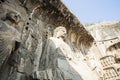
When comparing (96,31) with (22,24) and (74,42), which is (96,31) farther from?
(22,24)

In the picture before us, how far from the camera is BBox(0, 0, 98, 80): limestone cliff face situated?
231cm

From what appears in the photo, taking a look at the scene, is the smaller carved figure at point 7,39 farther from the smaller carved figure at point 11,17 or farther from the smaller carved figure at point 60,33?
the smaller carved figure at point 60,33

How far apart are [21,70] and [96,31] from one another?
16.3 feet

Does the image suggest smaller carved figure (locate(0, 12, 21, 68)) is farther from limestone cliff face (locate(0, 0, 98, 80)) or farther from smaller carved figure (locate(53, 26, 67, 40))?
smaller carved figure (locate(53, 26, 67, 40))

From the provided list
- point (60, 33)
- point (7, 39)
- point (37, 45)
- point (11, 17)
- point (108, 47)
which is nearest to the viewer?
point (7, 39)

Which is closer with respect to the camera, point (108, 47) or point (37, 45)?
point (37, 45)

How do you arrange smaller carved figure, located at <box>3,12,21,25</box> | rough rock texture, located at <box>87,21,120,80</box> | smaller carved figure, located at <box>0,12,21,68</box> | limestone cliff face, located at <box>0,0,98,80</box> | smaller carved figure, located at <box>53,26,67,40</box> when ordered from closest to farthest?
smaller carved figure, located at <box>0,12,21,68</box>, limestone cliff face, located at <box>0,0,98,80</box>, smaller carved figure, located at <box>3,12,21,25</box>, smaller carved figure, located at <box>53,26,67,40</box>, rough rock texture, located at <box>87,21,120,80</box>

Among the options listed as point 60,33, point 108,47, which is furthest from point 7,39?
point 108,47

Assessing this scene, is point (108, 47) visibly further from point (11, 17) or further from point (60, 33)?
point (11, 17)

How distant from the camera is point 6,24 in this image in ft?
7.75

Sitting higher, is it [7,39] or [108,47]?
[108,47]

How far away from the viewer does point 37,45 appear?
3070mm

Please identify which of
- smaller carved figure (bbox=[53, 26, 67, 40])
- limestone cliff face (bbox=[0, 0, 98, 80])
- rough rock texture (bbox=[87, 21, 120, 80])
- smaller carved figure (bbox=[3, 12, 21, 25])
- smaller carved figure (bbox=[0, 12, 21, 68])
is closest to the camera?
smaller carved figure (bbox=[0, 12, 21, 68])

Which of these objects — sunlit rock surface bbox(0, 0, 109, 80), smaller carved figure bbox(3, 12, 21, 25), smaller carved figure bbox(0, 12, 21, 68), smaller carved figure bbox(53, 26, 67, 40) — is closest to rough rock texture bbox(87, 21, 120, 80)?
sunlit rock surface bbox(0, 0, 109, 80)
